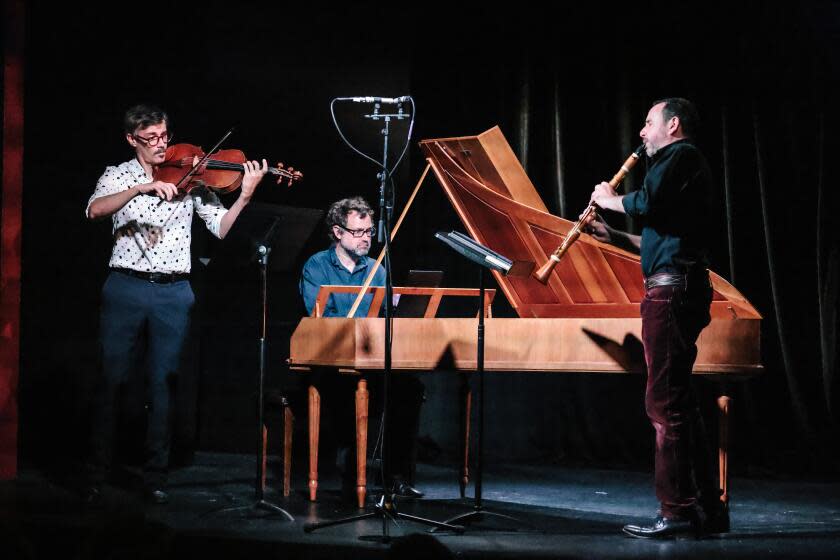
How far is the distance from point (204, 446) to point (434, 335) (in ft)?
8.58

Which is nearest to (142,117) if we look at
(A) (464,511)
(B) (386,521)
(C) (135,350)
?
(C) (135,350)

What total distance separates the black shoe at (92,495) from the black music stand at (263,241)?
22.0 inches

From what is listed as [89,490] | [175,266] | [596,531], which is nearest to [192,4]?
[175,266]

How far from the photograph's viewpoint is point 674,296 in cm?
338

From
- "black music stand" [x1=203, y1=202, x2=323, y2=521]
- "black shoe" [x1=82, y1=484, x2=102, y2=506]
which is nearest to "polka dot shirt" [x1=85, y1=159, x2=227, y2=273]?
"black music stand" [x1=203, y1=202, x2=323, y2=521]

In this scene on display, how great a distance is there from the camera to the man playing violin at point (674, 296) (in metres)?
3.40

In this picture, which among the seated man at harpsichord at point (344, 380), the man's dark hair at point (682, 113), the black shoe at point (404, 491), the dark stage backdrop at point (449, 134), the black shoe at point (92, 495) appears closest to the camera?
the man's dark hair at point (682, 113)

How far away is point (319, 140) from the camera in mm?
5898

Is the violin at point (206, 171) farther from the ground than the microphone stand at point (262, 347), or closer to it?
farther from the ground

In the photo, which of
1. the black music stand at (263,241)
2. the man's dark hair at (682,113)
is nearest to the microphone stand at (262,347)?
the black music stand at (263,241)

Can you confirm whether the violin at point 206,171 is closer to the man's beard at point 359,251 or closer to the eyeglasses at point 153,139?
the eyeglasses at point 153,139

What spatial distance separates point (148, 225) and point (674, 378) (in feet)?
7.70

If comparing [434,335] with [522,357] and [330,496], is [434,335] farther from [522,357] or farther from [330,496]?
[330,496]

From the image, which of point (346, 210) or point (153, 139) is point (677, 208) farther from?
point (153, 139)
